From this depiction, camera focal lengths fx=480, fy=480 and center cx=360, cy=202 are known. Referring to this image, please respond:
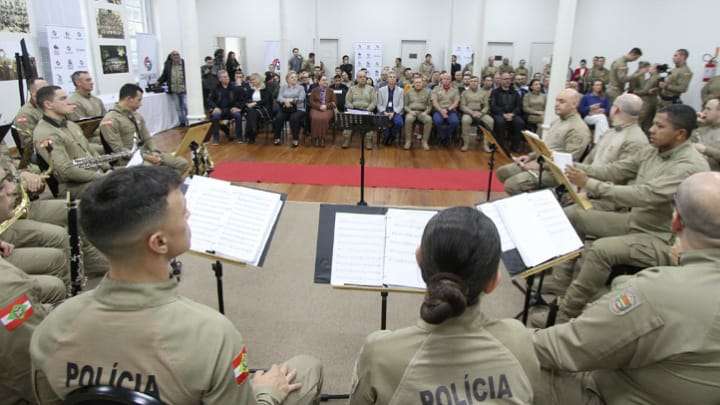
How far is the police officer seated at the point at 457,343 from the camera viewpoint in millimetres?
1081

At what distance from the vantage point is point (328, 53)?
14484 millimetres

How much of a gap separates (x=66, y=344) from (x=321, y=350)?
1734mm

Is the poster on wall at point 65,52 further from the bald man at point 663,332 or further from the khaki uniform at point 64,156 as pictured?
the bald man at point 663,332

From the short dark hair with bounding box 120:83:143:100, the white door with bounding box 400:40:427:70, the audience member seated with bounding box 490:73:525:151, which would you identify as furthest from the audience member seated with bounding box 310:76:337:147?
the white door with bounding box 400:40:427:70

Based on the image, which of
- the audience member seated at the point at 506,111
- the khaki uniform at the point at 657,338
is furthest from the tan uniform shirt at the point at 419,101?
the khaki uniform at the point at 657,338

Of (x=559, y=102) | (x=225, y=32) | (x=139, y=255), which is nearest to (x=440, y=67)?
(x=225, y=32)

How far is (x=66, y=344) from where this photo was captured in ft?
3.70

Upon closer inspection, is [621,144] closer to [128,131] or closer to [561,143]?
[561,143]

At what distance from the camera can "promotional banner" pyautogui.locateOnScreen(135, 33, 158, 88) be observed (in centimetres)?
1022

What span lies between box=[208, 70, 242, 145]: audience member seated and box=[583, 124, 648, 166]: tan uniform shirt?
238 inches

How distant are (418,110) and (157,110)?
4.84 meters

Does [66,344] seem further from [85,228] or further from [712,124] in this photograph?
[712,124]

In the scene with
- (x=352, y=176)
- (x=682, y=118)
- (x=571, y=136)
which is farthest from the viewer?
(x=352, y=176)

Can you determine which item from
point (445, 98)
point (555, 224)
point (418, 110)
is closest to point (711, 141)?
point (555, 224)
